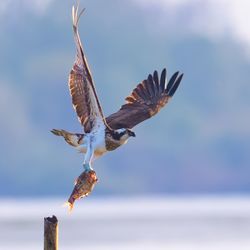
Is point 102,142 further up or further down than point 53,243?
further up

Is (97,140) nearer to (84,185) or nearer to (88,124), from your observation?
(88,124)

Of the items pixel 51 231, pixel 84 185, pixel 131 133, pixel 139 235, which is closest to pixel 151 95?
pixel 131 133

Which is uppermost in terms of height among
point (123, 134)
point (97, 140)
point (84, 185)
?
point (123, 134)

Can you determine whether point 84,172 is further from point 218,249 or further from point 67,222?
point 67,222

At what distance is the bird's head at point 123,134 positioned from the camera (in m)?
20.0

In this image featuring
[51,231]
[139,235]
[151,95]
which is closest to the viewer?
[51,231]

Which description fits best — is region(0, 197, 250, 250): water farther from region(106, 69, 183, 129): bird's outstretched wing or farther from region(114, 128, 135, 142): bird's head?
region(114, 128, 135, 142): bird's head

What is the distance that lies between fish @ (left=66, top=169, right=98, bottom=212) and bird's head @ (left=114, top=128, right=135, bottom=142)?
7.09ft

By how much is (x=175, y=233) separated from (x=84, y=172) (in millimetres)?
53824

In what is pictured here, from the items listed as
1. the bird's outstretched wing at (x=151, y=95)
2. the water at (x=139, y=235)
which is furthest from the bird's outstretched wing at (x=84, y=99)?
the water at (x=139, y=235)

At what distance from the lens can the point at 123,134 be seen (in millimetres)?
20062

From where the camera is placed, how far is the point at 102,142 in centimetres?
1978

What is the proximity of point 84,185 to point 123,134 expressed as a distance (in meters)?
2.66

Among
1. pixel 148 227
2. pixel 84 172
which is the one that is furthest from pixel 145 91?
pixel 148 227
